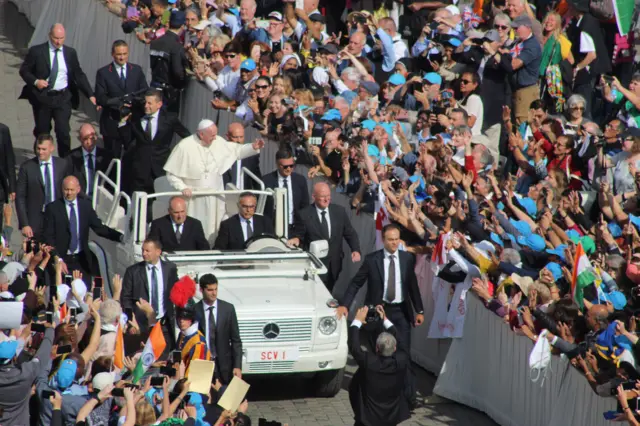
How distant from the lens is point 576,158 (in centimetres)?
1716

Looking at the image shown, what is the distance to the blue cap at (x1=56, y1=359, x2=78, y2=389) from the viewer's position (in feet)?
38.0

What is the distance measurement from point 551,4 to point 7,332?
11.9m

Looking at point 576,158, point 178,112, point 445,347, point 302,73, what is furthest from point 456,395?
point 178,112

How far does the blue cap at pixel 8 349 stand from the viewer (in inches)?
444

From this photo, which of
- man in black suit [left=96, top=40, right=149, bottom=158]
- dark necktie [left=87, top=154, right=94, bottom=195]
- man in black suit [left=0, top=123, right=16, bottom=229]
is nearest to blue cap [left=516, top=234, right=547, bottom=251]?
man in black suit [left=0, top=123, right=16, bottom=229]

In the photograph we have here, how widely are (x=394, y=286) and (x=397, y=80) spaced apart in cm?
514

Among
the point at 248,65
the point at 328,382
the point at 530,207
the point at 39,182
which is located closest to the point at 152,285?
the point at 328,382

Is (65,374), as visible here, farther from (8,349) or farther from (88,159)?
(88,159)

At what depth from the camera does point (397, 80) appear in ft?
66.2

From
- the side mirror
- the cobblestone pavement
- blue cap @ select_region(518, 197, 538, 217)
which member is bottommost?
the cobblestone pavement

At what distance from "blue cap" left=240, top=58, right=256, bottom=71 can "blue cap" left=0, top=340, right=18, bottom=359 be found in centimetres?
1029

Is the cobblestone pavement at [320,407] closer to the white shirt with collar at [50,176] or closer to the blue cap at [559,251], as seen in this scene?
the blue cap at [559,251]

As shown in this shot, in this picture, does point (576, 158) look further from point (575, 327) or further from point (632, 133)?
point (575, 327)

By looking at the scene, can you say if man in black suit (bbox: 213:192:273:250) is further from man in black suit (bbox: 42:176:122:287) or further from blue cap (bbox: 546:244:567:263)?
blue cap (bbox: 546:244:567:263)
